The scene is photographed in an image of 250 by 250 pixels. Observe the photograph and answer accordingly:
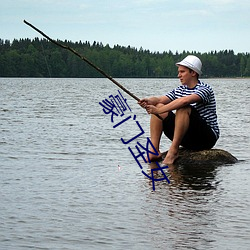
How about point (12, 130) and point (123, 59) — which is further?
point (123, 59)

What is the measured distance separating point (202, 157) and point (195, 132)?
558 mm

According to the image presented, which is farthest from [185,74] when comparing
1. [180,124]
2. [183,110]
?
[180,124]

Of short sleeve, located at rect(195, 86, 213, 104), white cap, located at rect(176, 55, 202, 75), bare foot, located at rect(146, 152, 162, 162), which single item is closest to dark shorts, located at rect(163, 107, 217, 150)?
short sleeve, located at rect(195, 86, 213, 104)

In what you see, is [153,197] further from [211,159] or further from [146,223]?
[211,159]

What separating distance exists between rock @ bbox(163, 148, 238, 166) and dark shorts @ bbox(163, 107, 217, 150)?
0.07 meters

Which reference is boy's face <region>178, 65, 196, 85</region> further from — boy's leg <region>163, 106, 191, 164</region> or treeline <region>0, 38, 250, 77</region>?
treeline <region>0, 38, 250, 77</region>

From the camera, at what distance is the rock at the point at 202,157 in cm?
934

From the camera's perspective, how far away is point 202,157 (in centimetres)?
943

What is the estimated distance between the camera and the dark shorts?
8.85 meters

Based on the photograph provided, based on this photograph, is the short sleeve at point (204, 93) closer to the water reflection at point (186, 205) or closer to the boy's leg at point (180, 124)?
the boy's leg at point (180, 124)

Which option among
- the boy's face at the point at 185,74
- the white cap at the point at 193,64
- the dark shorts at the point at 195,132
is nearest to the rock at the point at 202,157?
the dark shorts at the point at 195,132

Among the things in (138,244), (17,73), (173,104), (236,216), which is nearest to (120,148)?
(173,104)

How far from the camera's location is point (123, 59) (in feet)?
584

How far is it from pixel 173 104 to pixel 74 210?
265cm
